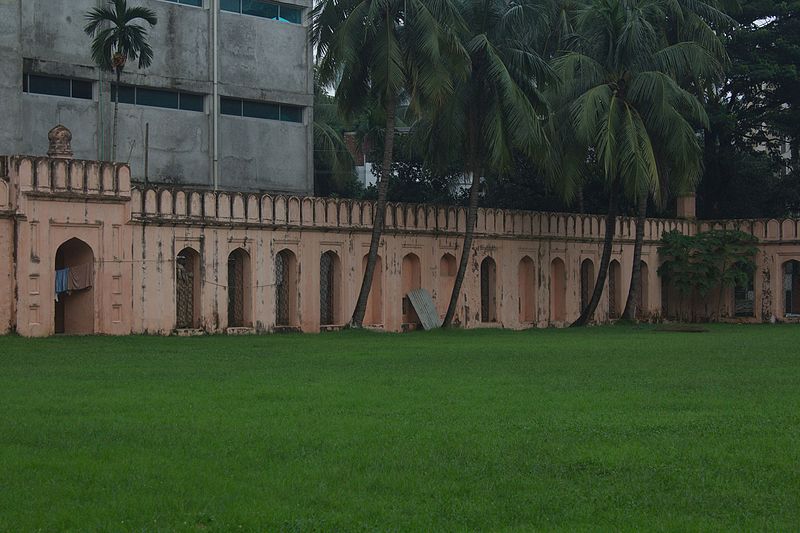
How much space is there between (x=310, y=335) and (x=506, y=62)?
9.85 meters

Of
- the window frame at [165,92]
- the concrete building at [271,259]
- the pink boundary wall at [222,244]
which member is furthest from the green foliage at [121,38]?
the window frame at [165,92]

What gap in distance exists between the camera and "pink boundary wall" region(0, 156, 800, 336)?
2675 centimetres

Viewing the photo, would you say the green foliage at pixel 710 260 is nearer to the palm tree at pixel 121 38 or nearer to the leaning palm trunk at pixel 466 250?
the leaning palm trunk at pixel 466 250

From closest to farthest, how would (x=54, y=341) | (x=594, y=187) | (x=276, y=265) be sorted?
1. (x=54, y=341)
2. (x=276, y=265)
3. (x=594, y=187)

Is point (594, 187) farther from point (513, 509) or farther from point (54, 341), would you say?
point (513, 509)

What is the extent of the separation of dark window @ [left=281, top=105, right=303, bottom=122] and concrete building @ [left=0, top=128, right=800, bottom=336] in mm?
9444

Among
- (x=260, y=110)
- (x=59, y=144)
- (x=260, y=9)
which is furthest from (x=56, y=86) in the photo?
(x=59, y=144)

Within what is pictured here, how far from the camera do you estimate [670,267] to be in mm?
44781

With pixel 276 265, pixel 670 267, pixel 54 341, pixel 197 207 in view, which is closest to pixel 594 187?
pixel 670 267

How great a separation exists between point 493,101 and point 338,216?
534cm

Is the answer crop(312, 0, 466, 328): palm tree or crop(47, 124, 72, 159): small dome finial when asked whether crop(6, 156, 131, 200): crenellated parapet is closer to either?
crop(47, 124, 72, 159): small dome finial

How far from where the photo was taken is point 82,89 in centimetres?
3841

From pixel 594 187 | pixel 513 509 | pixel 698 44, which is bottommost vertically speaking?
pixel 513 509

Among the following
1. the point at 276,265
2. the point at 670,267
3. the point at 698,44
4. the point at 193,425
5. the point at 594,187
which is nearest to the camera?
the point at 193,425
